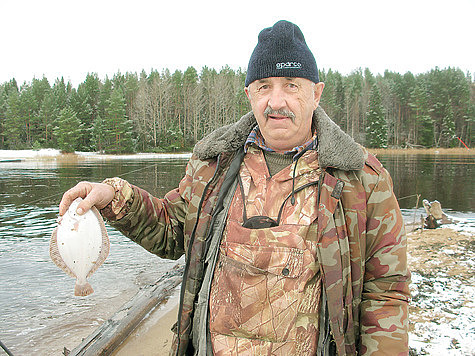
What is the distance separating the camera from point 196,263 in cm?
208

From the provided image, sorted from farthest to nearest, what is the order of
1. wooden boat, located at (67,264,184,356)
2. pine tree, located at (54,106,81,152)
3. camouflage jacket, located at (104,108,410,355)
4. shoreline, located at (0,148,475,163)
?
pine tree, located at (54,106,81,152) < shoreline, located at (0,148,475,163) < wooden boat, located at (67,264,184,356) < camouflage jacket, located at (104,108,410,355)

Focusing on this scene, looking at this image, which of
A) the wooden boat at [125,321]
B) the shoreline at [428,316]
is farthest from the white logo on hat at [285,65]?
the wooden boat at [125,321]

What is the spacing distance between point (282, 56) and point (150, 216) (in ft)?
4.29

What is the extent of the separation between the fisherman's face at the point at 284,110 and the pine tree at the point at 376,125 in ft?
193

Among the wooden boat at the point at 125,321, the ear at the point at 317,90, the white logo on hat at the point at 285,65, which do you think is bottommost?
the wooden boat at the point at 125,321

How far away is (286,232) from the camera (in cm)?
193

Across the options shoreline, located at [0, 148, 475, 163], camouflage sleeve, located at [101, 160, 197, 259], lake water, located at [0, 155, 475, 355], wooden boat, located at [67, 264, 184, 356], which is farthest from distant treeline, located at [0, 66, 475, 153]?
camouflage sleeve, located at [101, 160, 197, 259]

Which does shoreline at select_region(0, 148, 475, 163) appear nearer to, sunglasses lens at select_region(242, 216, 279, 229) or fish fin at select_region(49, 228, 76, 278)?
fish fin at select_region(49, 228, 76, 278)

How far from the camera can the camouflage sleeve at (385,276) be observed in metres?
1.88

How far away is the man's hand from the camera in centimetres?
194

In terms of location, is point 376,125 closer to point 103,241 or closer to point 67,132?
point 67,132

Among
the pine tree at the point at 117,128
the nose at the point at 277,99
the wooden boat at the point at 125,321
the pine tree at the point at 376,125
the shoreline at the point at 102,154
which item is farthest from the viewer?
the pine tree at the point at 376,125

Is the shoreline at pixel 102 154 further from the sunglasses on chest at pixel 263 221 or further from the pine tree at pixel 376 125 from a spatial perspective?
the sunglasses on chest at pixel 263 221

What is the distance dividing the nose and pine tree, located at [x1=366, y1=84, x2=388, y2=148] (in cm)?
5888
